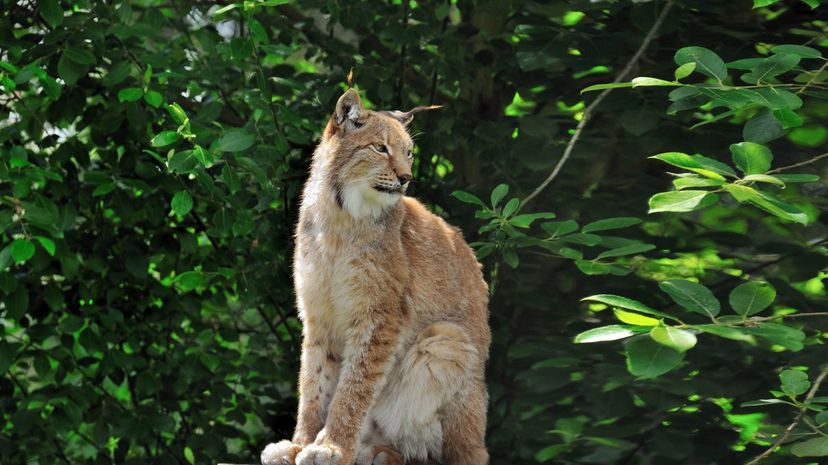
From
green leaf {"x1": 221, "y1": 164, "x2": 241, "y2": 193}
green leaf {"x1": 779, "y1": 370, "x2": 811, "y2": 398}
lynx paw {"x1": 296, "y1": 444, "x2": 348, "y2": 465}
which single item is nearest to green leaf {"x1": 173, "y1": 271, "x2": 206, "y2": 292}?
green leaf {"x1": 221, "y1": 164, "x2": 241, "y2": 193}

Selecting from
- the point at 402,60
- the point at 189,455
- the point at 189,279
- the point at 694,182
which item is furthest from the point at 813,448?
the point at 189,455

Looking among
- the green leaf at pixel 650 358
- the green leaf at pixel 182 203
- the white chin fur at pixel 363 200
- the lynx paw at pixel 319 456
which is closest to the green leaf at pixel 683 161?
the green leaf at pixel 650 358

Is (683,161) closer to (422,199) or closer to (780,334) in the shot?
(780,334)

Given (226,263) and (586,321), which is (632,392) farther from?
(226,263)

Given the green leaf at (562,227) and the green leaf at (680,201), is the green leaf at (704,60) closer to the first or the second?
the green leaf at (680,201)

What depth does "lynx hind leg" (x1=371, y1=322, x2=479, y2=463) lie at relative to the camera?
14.0 feet

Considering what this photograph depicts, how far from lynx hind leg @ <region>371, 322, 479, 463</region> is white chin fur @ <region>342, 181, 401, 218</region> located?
Result: 23.4 inches

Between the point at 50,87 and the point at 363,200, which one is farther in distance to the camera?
the point at 50,87

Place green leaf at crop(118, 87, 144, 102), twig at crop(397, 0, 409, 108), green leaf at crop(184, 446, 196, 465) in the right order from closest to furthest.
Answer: green leaf at crop(118, 87, 144, 102), twig at crop(397, 0, 409, 108), green leaf at crop(184, 446, 196, 465)

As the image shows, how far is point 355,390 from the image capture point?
419 centimetres

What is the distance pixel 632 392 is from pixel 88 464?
3471mm

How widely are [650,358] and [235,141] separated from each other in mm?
2592

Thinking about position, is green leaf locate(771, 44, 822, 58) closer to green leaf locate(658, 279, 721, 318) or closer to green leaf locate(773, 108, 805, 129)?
green leaf locate(773, 108, 805, 129)

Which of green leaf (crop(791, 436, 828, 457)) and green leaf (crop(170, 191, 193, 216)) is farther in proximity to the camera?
green leaf (crop(170, 191, 193, 216))
